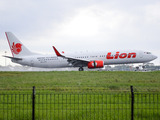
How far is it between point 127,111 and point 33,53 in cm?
A: 3338

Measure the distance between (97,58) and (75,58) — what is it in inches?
140

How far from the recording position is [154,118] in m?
8.94

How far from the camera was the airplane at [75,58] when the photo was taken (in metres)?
35.0

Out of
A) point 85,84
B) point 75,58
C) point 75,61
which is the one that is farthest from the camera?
point 75,61

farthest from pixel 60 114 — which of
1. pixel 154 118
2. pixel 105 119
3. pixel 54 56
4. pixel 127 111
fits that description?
pixel 54 56

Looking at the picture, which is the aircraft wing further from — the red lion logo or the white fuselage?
the red lion logo

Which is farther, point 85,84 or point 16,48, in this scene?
point 16,48

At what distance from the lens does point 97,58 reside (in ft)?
119

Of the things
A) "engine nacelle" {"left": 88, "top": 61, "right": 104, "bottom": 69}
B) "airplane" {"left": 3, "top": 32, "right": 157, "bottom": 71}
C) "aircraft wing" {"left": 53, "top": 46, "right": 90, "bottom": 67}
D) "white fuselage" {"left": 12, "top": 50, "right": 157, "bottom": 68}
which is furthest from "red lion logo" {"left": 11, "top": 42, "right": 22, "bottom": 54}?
"engine nacelle" {"left": 88, "top": 61, "right": 104, "bottom": 69}

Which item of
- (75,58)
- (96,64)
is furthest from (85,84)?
(75,58)

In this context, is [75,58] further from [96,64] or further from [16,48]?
[16,48]

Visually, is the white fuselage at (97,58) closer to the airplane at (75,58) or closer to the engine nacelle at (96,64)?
the airplane at (75,58)

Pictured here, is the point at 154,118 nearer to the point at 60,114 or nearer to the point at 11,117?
the point at 60,114

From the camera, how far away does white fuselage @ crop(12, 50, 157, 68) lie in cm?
3497
